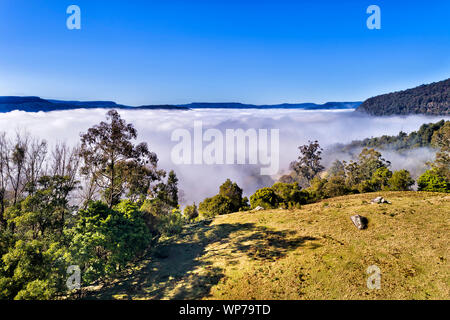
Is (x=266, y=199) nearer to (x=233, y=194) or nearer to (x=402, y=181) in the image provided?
(x=233, y=194)

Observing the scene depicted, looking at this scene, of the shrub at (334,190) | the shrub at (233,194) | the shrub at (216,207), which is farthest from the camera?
the shrub at (233,194)

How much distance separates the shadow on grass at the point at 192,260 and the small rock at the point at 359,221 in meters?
5.39

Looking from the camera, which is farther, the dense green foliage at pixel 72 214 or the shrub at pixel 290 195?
the shrub at pixel 290 195

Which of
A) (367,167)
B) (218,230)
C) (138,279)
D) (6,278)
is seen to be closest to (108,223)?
(138,279)

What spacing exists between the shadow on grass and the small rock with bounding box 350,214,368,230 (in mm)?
5391

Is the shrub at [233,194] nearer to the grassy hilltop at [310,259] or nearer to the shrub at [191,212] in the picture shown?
the shrub at [191,212]

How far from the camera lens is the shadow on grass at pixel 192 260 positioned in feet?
61.1

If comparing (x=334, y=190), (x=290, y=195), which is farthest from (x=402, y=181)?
(x=290, y=195)

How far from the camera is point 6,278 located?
13367 millimetres

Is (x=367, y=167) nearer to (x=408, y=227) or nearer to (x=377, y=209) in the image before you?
(x=377, y=209)

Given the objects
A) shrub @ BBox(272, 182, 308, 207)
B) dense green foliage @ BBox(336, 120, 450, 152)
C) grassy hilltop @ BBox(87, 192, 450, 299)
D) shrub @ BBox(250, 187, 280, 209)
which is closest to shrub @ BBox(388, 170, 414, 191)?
grassy hilltop @ BBox(87, 192, 450, 299)

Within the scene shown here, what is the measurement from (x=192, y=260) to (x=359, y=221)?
17334mm

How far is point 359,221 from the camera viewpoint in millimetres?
22891

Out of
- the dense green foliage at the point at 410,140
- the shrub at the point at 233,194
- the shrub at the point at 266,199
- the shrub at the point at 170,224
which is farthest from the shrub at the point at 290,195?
the dense green foliage at the point at 410,140
